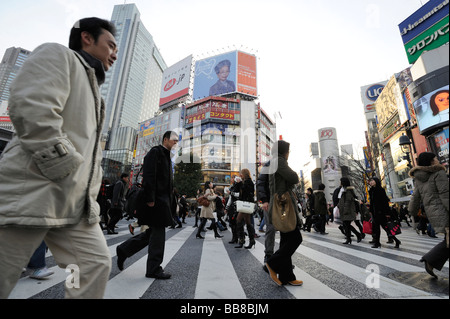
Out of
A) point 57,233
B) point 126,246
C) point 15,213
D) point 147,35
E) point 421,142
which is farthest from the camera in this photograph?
point 147,35

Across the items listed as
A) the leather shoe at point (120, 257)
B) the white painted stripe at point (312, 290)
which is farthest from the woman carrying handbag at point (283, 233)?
the leather shoe at point (120, 257)

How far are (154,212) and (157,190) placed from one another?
264 millimetres

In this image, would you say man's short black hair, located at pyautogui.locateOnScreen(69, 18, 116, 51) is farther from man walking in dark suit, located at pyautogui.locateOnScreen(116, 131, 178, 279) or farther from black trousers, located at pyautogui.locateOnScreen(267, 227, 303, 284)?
black trousers, located at pyautogui.locateOnScreen(267, 227, 303, 284)

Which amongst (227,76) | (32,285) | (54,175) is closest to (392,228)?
(54,175)

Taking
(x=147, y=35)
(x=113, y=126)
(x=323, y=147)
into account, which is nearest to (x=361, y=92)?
(x=323, y=147)

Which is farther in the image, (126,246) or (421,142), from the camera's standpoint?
(421,142)

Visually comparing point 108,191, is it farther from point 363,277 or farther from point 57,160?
point 363,277

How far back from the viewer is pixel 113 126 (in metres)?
84.4

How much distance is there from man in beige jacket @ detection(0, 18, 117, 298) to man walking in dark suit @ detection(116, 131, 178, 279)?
55.4 inches

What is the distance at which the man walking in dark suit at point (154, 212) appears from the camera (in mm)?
2537

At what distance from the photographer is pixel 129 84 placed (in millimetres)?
89312
